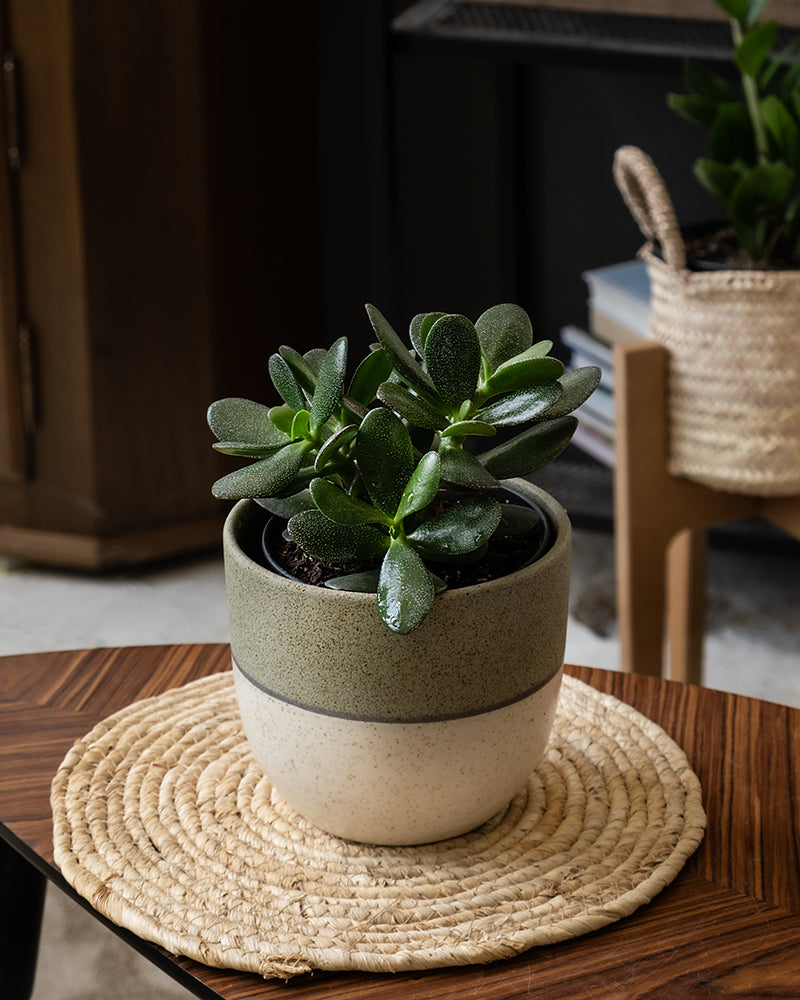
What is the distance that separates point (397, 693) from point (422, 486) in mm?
79

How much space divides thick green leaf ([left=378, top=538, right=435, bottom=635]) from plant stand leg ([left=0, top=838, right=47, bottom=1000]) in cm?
31

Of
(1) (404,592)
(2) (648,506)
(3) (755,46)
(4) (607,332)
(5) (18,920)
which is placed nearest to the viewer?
(1) (404,592)

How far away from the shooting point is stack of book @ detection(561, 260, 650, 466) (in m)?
1.37

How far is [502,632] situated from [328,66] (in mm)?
1549

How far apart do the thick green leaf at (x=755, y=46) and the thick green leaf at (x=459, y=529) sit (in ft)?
2.29

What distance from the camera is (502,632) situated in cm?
48

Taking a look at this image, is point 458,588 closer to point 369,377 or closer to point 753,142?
point 369,377

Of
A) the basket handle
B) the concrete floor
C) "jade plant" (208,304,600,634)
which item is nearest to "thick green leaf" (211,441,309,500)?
"jade plant" (208,304,600,634)

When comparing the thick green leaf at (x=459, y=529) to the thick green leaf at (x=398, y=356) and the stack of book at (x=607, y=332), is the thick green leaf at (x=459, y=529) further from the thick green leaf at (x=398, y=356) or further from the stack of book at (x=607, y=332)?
the stack of book at (x=607, y=332)

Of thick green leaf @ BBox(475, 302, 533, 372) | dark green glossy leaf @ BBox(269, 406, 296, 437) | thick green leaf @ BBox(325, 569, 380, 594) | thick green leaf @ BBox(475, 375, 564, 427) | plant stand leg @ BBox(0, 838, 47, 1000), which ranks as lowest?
plant stand leg @ BBox(0, 838, 47, 1000)

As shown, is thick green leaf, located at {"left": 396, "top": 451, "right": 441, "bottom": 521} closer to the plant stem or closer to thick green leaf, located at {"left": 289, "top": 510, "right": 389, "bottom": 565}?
thick green leaf, located at {"left": 289, "top": 510, "right": 389, "bottom": 565}

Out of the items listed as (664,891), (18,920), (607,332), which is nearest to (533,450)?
(664,891)

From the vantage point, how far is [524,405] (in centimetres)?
48

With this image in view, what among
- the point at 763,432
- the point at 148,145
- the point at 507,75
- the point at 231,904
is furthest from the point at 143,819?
the point at 507,75
